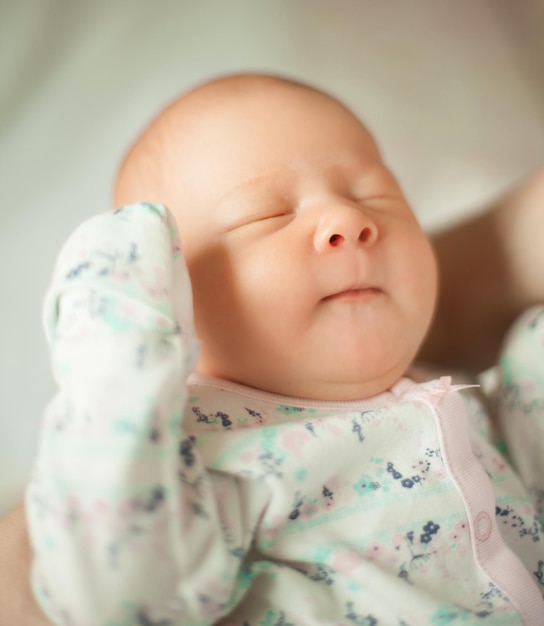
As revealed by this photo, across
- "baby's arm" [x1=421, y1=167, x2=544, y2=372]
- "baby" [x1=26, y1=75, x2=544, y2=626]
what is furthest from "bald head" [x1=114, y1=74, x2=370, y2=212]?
"baby's arm" [x1=421, y1=167, x2=544, y2=372]

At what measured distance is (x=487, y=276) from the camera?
1.08 metres

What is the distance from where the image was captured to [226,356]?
80 centimetres

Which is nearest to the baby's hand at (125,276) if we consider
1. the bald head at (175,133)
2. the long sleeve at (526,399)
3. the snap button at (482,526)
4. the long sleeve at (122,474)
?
the long sleeve at (122,474)

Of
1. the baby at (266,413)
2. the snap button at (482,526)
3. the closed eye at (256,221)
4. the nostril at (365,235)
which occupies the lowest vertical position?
the snap button at (482,526)

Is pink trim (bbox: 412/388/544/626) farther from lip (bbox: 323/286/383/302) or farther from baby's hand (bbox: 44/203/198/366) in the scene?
baby's hand (bbox: 44/203/198/366)

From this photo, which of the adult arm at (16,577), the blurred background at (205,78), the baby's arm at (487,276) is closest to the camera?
the adult arm at (16,577)

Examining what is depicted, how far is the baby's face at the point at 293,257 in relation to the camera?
29.5 inches

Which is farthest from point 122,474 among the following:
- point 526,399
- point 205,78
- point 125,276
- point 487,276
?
point 205,78

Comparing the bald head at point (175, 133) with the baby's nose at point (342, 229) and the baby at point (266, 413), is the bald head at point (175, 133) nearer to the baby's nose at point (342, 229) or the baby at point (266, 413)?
the baby at point (266, 413)

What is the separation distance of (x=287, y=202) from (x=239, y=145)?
0.09 m

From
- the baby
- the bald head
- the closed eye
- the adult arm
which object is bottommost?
the adult arm

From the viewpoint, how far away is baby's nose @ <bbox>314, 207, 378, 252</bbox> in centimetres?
73

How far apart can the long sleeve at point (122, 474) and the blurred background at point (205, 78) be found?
57cm

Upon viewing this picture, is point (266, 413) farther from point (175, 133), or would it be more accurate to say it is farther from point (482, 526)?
point (175, 133)
